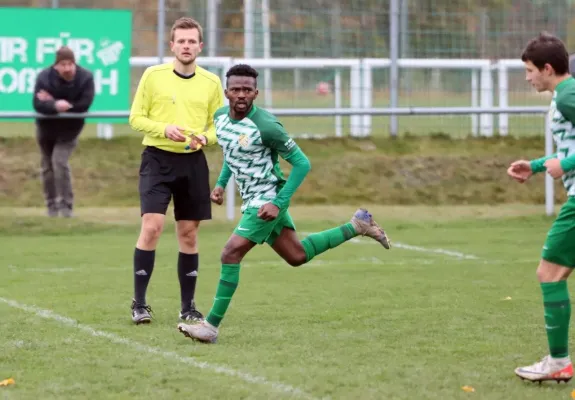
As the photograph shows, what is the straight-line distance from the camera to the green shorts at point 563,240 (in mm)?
6332

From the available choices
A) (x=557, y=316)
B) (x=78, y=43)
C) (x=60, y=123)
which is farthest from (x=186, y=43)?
(x=78, y=43)

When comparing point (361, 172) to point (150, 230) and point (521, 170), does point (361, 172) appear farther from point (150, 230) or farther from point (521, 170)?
point (521, 170)

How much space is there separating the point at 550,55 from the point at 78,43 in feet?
35.1

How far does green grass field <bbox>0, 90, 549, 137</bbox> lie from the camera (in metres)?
Result: 17.9

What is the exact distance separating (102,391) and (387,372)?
58.4 inches

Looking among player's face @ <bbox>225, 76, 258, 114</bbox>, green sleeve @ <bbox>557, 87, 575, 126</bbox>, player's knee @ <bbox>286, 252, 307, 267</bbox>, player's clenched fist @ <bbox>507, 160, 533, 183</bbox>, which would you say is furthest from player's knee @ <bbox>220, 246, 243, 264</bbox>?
green sleeve @ <bbox>557, 87, 575, 126</bbox>

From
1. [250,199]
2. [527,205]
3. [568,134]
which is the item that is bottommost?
[527,205]

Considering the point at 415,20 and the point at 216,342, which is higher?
the point at 415,20

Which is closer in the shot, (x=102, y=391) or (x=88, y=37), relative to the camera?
(x=102, y=391)

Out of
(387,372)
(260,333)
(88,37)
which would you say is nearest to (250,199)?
(260,333)

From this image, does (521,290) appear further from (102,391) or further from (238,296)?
(102,391)

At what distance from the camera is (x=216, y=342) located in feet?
25.1

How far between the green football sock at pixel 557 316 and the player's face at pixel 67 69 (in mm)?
9441

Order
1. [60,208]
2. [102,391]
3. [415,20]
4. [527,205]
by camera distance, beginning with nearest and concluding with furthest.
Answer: [102,391], [60,208], [527,205], [415,20]
